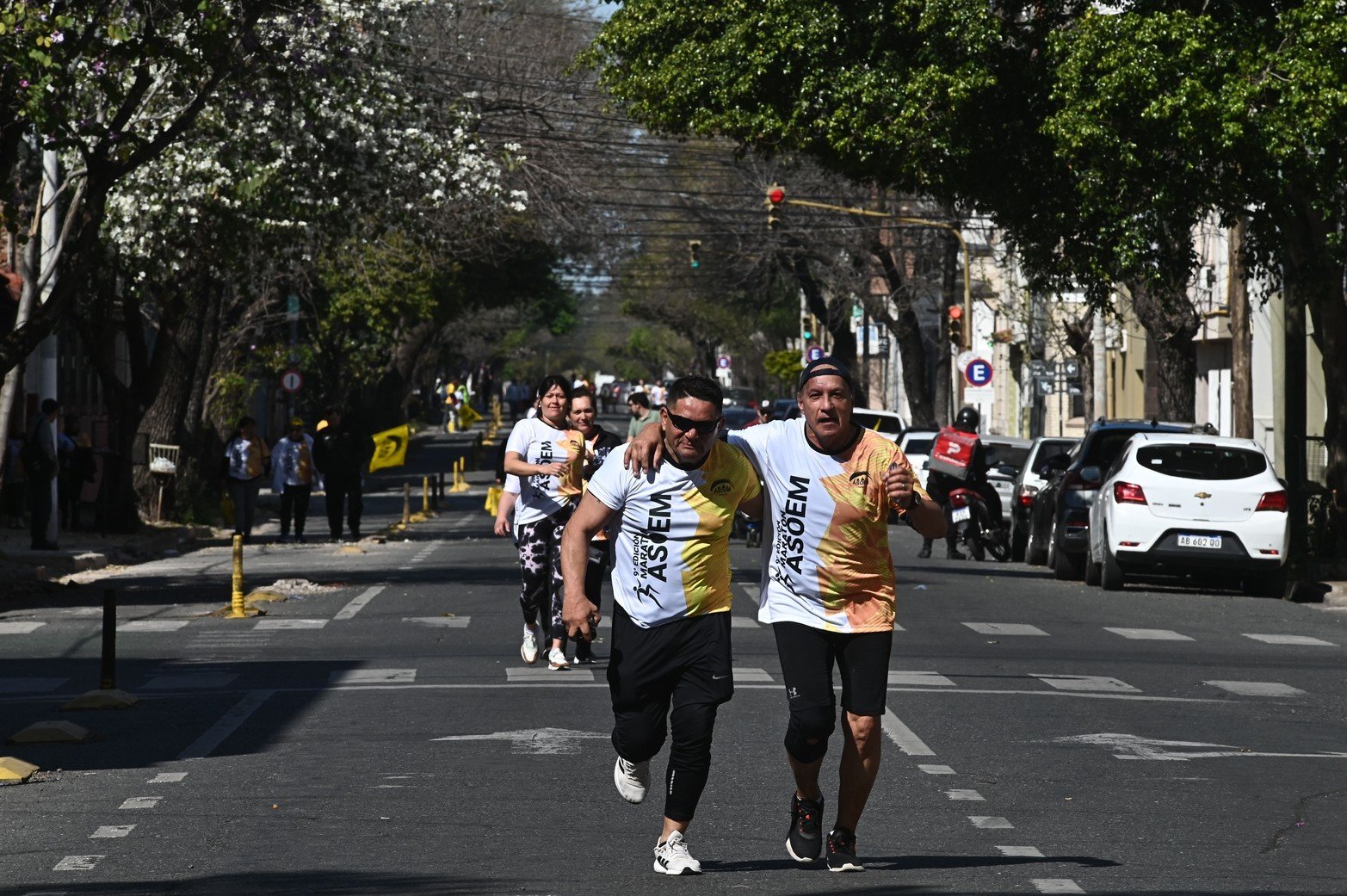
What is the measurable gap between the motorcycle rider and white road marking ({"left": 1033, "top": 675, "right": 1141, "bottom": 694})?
37.9 ft

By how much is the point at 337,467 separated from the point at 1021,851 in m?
22.9

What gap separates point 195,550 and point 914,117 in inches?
472

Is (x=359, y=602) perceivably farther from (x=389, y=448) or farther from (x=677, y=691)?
(x=389, y=448)

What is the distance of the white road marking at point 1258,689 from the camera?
13.3 metres

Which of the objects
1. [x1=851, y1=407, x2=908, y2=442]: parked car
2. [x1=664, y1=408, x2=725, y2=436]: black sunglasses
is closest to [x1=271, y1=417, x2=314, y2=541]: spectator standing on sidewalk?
[x1=851, y1=407, x2=908, y2=442]: parked car

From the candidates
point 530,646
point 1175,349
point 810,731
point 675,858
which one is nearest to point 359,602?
point 530,646

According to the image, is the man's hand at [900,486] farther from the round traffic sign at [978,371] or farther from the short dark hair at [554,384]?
the round traffic sign at [978,371]

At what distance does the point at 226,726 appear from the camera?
1136cm

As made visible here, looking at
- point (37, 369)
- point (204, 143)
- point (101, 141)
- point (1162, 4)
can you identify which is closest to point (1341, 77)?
point (1162, 4)

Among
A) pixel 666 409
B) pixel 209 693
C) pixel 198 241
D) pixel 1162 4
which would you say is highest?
pixel 1162 4

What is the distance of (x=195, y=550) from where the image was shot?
29281 millimetres

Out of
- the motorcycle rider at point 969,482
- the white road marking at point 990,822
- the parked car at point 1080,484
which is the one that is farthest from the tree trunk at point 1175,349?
the white road marking at point 990,822

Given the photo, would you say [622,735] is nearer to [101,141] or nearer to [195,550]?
[101,141]

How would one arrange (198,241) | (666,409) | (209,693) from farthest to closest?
(198,241) → (209,693) → (666,409)
